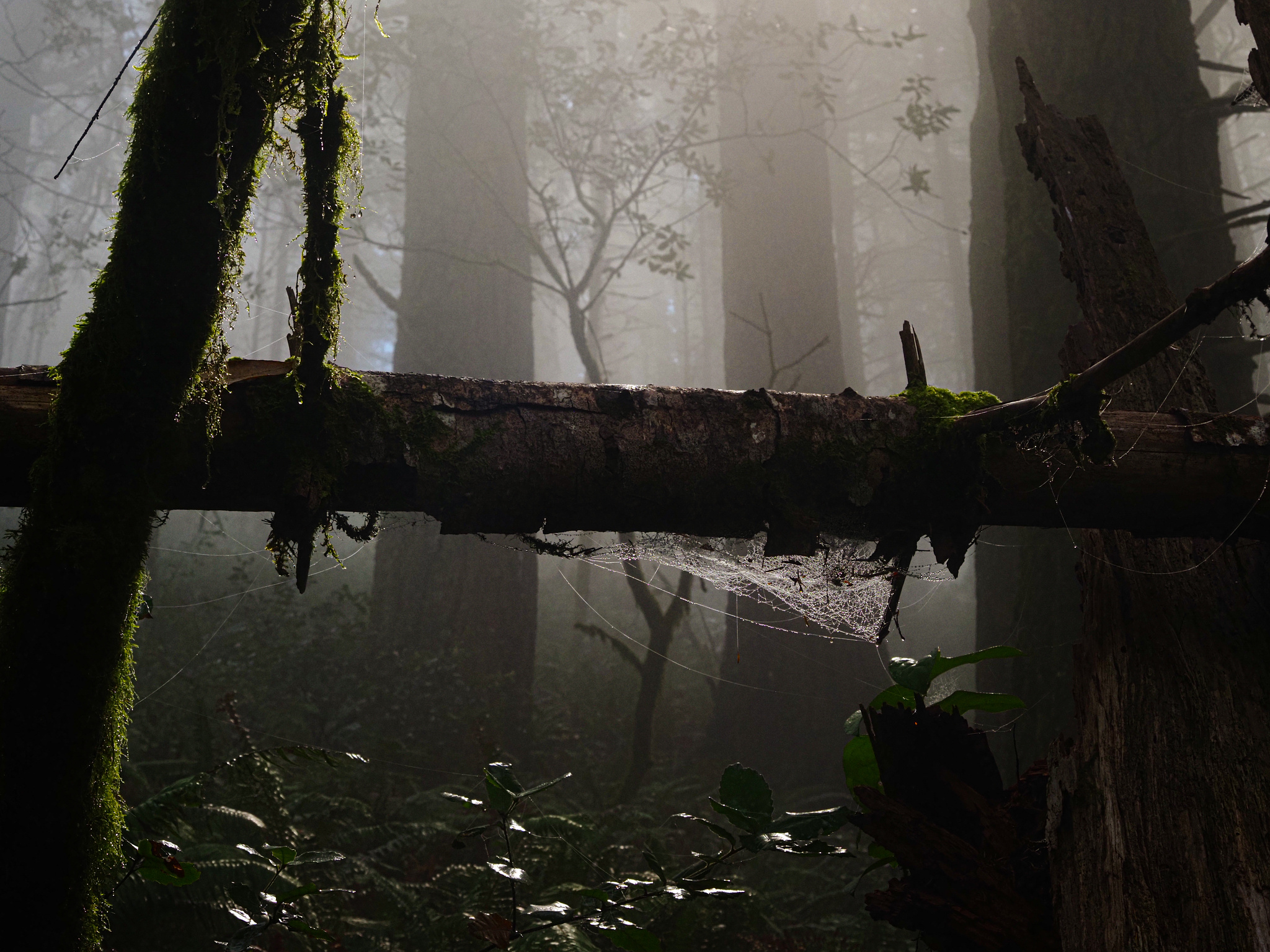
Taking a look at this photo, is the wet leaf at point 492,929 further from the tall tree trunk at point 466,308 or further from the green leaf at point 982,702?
the tall tree trunk at point 466,308

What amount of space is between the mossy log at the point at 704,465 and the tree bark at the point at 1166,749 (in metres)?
0.23

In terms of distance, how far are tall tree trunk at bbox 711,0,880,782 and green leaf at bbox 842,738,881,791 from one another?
100 inches

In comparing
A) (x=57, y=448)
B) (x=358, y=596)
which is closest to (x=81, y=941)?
(x=57, y=448)

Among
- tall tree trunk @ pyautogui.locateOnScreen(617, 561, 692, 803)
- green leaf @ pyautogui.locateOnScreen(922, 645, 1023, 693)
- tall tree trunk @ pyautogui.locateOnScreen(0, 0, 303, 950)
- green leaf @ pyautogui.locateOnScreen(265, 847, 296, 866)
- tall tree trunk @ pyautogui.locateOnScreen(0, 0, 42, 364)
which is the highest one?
tall tree trunk @ pyautogui.locateOnScreen(0, 0, 42, 364)

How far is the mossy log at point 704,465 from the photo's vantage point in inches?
69.3

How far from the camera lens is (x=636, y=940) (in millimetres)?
1701

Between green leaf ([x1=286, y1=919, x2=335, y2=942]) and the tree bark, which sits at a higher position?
the tree bark

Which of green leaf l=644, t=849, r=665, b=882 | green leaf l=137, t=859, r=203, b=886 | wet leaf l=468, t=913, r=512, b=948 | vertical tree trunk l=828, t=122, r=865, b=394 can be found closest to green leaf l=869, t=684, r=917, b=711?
green leaf l=644, t=849, r=665, b=882

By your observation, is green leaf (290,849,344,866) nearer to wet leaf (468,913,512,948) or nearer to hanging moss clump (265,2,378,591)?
wet leaf (468,913,512,948)

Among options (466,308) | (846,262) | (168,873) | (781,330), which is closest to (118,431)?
(168,873)

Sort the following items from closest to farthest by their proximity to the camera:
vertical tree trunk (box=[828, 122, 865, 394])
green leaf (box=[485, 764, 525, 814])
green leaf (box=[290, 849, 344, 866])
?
green leaf (box=[485, 764, 525, 814])
green leaf (box=[290, 849, 344, 866])
vertical tree trunk (box=[828, 122, 865, 394])

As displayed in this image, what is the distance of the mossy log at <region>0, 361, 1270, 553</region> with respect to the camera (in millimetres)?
1760

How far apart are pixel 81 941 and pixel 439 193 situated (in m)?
10.3

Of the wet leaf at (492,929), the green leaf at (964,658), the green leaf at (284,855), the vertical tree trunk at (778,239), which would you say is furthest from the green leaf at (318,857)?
the vertical tree trunk at (778,239)
